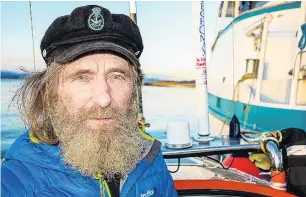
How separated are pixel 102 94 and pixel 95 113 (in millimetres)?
→ 73

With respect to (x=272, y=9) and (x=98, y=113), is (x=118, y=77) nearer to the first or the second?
(x=98, y=113)

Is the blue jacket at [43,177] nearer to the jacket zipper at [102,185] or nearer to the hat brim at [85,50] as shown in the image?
the jacket zipper at [102,185]

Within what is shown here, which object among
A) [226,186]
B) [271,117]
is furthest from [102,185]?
[271,117]

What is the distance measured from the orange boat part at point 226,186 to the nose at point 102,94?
3.58ft

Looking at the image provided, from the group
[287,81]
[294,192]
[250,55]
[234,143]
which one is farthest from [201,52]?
[250,55]

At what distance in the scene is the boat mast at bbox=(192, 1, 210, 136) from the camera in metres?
2.78

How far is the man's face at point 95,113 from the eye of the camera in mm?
1311

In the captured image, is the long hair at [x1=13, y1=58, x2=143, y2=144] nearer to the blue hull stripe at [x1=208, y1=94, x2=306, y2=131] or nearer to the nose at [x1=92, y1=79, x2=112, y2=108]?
the nose at [x1=92, y1=79, x2=112, y2=108]

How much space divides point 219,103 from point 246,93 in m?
3.41

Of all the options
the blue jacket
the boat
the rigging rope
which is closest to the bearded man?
the blue jacket

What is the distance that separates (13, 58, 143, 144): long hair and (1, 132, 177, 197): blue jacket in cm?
7

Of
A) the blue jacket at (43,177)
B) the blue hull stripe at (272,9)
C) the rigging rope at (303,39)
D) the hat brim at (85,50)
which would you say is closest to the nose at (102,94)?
the hat brim at (85,50)

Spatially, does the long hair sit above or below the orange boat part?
above

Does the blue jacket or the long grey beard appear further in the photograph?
the long grey beard
